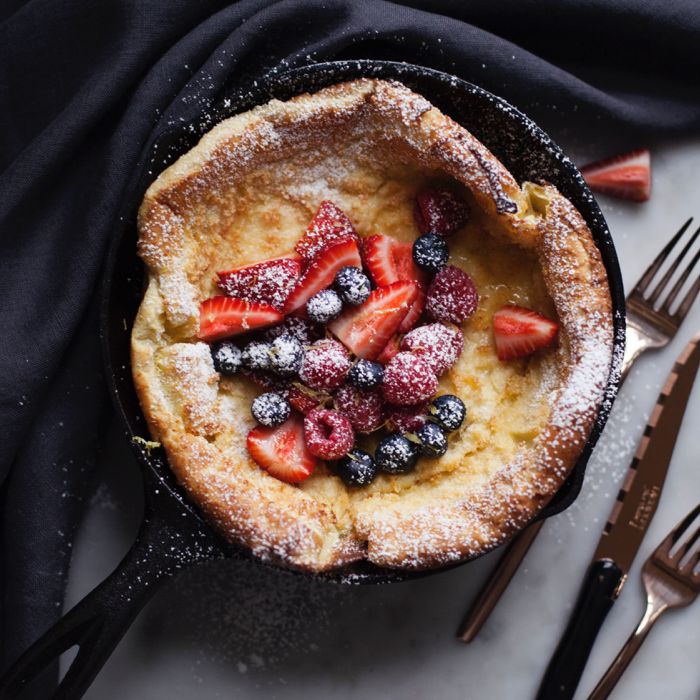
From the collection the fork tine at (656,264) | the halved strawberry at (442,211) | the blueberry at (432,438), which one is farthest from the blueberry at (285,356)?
the fork tine at (656,264)

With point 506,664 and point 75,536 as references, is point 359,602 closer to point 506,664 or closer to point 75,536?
point 506,664

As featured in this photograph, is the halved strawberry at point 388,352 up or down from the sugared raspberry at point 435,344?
down

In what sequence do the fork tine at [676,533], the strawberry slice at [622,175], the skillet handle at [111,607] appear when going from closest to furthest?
the skillet handle at [111,607] < the fork tine at [676,533] < the strawberry slice at [622,175]

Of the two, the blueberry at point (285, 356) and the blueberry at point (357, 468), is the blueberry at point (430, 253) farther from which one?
the blueberry at point (357, 468)

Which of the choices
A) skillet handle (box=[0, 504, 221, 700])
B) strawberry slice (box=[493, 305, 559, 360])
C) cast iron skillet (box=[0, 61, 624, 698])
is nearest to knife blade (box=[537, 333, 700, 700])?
cast iron skillet (box=[0, 61, 624, 698])

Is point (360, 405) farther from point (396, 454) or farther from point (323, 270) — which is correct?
point (323, 270)

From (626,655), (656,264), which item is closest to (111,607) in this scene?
(626,655)

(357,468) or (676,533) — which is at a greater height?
(357,468)
